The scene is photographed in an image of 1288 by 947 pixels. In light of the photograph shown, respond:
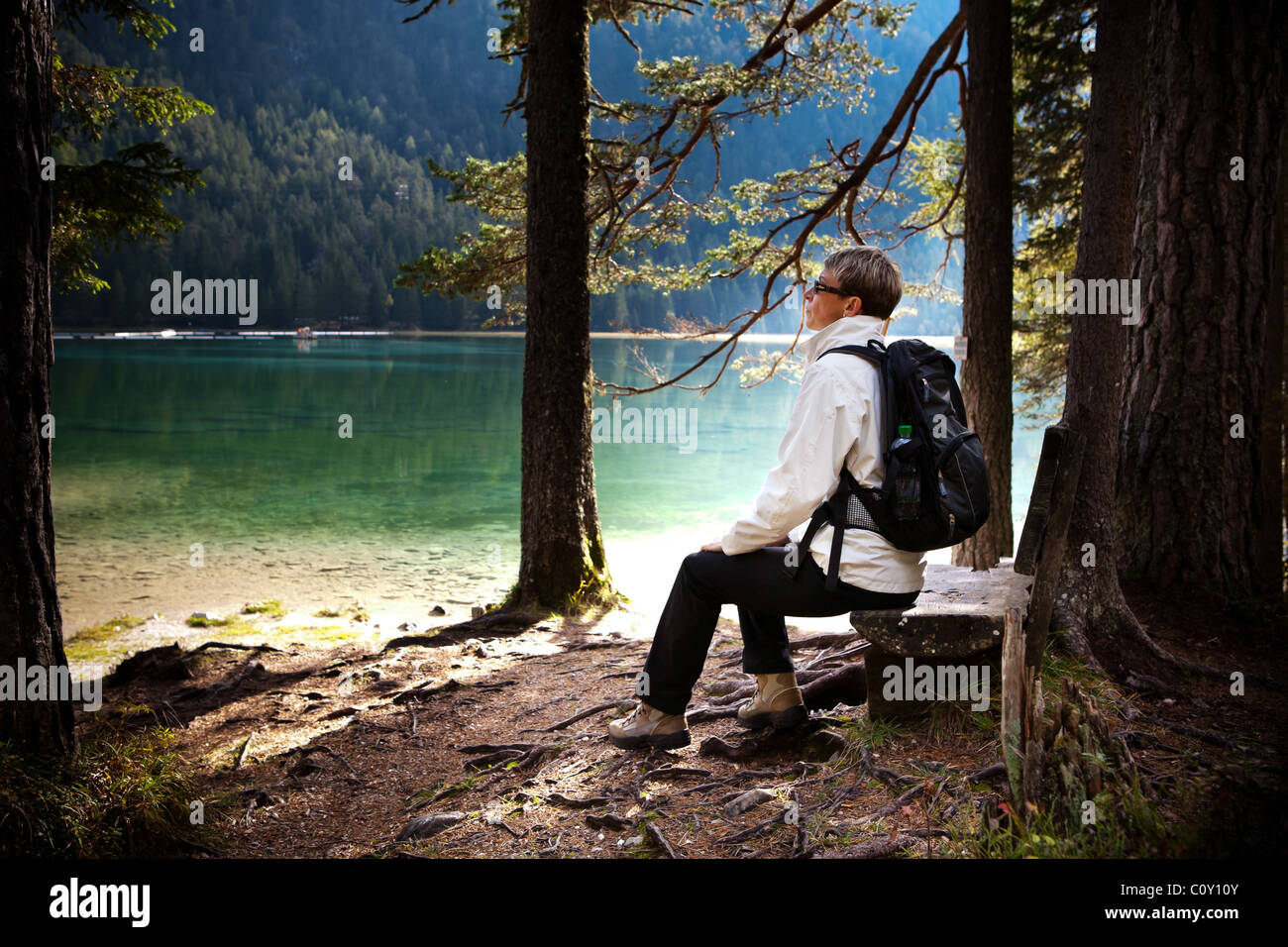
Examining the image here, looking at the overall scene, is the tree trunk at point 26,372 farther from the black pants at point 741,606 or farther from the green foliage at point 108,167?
the green foliage at point 108,167

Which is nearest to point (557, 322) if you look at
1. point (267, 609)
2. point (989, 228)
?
point (989, 228)

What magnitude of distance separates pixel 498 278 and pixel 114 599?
5.34 m

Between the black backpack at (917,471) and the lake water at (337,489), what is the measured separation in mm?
7384

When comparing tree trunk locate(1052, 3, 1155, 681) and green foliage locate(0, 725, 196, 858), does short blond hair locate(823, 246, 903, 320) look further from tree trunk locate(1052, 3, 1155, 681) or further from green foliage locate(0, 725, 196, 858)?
green foliage locate(0, 725, 196, 858)

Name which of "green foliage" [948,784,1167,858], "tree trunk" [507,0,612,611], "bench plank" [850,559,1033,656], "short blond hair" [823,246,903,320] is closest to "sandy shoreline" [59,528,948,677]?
"tree trunk" [507,0,612,611]

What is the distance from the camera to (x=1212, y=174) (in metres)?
4.52

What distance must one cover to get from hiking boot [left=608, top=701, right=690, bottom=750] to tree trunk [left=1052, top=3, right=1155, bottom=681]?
5.73 ft

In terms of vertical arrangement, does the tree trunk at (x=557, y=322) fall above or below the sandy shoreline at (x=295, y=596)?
above

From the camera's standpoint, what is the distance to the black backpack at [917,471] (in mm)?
2691

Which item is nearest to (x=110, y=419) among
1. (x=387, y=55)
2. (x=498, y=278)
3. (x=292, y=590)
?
(x=292, y=590)

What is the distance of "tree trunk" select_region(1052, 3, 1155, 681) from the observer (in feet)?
13.0

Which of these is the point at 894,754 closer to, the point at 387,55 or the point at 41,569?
the point at 41,569

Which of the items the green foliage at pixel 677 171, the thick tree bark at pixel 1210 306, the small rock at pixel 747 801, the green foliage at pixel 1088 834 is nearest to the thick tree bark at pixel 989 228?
the thick tree bark at pixel 1210 306
